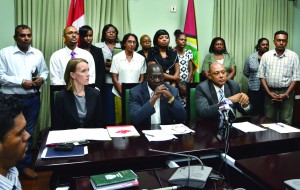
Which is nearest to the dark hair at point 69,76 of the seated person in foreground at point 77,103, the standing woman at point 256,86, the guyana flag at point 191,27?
the seated person in foreground at point 77,103

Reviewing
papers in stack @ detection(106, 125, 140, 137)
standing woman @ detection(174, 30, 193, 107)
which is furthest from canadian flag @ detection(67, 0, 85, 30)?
papers in stack @ detection(106, 125, 140, 137)

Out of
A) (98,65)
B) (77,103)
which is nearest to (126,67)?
(98,65)

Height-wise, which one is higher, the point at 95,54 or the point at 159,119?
the point at 95,54

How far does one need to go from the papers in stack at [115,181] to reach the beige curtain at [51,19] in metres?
3.11

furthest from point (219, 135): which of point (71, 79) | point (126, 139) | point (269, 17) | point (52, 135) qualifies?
point (269, 17)

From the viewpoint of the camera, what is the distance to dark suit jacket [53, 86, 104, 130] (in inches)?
94.1

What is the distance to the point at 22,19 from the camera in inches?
157

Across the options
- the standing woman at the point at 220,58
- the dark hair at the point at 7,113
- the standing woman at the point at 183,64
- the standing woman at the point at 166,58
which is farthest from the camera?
the standing woman at the point at 220,58

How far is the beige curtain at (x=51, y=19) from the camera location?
13.1 ft

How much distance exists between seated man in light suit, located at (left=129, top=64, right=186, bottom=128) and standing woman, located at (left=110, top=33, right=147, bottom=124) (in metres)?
1.07

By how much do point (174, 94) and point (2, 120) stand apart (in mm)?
1782

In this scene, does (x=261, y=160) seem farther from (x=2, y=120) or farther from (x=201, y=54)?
(x=201, y=54)

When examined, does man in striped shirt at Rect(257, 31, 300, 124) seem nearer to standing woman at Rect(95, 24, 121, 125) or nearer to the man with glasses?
standing woman at Rect(95, 24, 121, 125)

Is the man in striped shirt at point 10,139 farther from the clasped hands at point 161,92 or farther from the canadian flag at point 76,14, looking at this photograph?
the canadian flag at point 76,14
